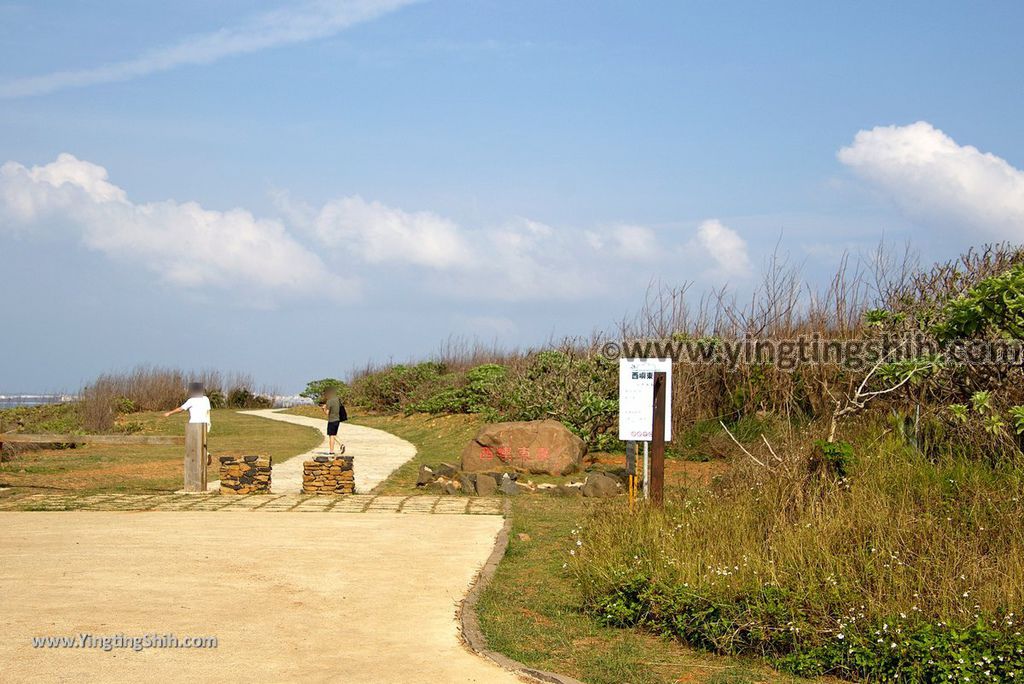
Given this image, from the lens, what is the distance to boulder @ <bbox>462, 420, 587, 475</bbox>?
1798 centimetres

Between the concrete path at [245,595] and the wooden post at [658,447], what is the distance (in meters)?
1.82

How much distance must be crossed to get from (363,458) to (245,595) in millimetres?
13651

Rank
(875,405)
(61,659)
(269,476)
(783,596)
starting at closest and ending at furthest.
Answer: (61,659) < (783,596) < (875,405) < (269,476)

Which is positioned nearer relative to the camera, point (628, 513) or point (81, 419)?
point (628, 513)

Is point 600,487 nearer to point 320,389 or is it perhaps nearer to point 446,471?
point 446,471

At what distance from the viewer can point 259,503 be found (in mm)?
13648

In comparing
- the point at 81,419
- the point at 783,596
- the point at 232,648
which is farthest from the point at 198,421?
the point at 81,419

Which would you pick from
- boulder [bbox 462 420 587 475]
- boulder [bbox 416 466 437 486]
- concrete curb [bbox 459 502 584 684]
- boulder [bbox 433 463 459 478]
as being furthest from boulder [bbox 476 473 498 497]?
concrete curb [bbox 459 502 584 684]

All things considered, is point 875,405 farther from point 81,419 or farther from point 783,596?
point 81,419

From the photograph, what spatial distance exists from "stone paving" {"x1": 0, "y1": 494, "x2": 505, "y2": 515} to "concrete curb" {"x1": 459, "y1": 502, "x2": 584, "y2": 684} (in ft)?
12.0

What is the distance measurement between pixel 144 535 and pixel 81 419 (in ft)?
66.5

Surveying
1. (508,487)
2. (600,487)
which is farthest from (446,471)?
(600,487)

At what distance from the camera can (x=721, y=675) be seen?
599 cm

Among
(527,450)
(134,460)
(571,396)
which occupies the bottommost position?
(134,460)
